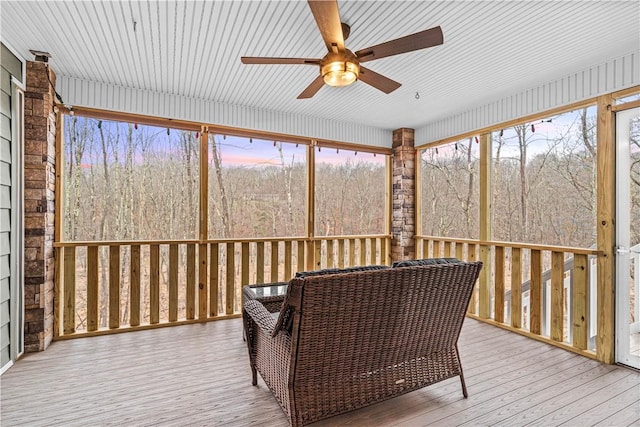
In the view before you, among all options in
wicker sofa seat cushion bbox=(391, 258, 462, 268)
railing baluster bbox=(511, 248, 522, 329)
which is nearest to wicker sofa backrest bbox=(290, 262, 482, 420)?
wicker sofa seat cushion bbox=(391, 258, 462, 268)

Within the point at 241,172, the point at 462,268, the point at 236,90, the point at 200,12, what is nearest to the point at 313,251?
the point at 241,172

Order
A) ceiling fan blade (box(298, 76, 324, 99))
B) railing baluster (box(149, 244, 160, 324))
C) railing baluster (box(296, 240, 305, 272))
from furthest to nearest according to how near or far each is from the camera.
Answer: railing baluster (box(296, 240, 305, 272))
railing baluster (box(149, 244, 160, 324))
ceiling fan blade (box(298, 76, 324, 99))

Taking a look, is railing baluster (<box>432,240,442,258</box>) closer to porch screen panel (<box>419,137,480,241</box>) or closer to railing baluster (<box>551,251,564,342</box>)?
porch screen panel (<box>419,137,480,241</box>)

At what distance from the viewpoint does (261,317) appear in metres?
2.24

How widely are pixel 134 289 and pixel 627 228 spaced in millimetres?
5022

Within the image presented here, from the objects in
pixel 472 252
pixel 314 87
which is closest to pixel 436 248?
pixel 472 252

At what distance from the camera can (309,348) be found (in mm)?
1847

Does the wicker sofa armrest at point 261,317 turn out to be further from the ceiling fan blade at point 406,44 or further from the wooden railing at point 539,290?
the wooden railing at point 539,290

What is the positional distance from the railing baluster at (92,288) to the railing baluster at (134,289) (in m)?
0.33

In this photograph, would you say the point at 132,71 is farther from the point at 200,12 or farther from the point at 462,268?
the point at 462,268

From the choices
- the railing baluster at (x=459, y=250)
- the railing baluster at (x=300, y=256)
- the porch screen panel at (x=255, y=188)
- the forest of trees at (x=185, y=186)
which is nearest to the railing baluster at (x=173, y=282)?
the forest of trees at (x=185, y=186)

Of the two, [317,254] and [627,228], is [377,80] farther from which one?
[317,254]

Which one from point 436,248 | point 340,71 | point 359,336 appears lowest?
point 359,336

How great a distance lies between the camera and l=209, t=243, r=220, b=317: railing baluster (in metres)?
4.10
